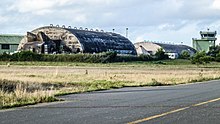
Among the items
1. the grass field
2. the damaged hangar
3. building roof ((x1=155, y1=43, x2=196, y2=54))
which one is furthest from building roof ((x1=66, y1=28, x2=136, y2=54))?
the grass field

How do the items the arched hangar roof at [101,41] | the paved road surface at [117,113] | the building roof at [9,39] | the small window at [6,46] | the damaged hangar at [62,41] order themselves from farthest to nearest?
1. the building roof at [9,39]
2. the small window at [6,46]
3. the arched hangar roof at [101,41]
4. the damaged hangar at [62,41]
5. the paved road surface at [117,113]

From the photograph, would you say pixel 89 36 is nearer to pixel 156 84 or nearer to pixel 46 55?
pixel 46 55

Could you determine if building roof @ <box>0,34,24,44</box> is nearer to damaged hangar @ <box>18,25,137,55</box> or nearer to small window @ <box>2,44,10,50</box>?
small window @ <box>2,44,10,50</box>

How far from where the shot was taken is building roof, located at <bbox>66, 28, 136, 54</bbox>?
4501 inches

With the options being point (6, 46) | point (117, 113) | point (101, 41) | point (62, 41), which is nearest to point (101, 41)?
point (101, 41)

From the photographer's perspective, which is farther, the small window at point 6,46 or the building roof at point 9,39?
the building roof at point 9,39

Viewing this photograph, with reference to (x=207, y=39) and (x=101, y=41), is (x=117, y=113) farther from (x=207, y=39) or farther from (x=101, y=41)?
(x=207, y=39)

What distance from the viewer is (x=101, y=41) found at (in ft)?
394

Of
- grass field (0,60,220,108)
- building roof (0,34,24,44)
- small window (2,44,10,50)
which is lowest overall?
grass field (0,60,220,108)

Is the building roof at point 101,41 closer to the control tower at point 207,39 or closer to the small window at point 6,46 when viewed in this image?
the small window at point 6,46

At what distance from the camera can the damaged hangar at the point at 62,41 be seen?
10969cm

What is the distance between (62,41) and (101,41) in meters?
10.7

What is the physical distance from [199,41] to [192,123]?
160 metres

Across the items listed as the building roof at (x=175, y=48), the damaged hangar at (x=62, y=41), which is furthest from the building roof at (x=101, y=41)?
the building roof at (x=175, y=48)
